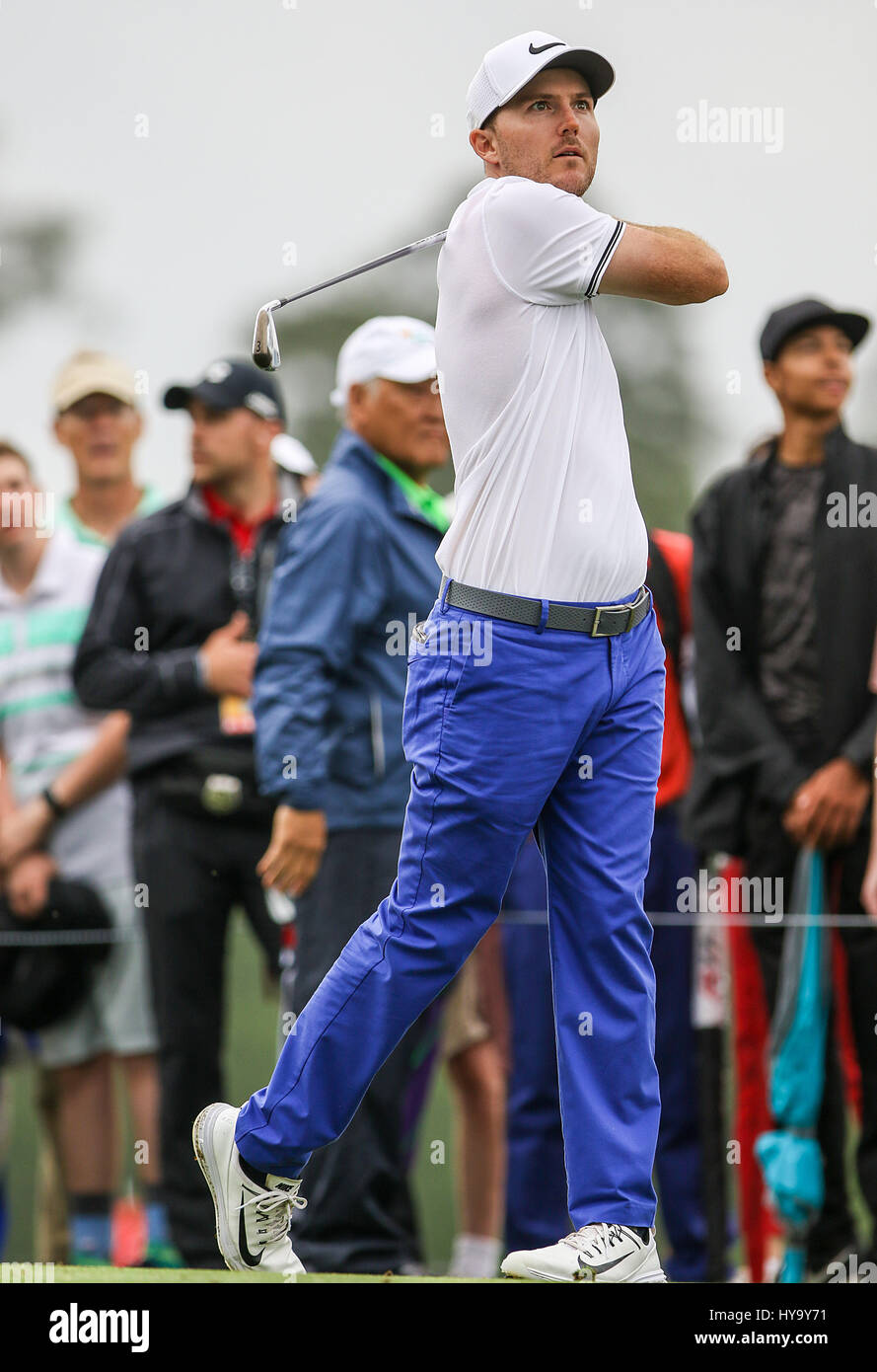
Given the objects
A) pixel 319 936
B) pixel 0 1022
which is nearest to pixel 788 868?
pixel 319 936

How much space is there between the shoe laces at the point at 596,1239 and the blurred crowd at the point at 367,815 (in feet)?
4.64

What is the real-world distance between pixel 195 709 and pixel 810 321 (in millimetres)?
1924

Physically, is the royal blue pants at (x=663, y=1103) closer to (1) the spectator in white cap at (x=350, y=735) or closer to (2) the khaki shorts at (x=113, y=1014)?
(1) the spectator in white cap at (x=350, y=735)

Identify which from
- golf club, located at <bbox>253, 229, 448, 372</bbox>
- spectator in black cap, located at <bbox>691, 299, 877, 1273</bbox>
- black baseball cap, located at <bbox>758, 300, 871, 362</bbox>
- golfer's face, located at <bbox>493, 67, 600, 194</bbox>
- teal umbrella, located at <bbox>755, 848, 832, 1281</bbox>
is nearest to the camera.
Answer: golfer's face, located at <bbox>493, 67, 600, 194</bbox>

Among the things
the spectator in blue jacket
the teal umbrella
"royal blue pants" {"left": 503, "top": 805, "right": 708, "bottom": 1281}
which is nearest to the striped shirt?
the spectator in blue jacket

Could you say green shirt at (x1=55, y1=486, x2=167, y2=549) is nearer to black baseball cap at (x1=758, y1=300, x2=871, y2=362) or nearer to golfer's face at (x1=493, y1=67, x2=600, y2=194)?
black baseball cap at (x1=758, y1=300, x2=871, y2=362)

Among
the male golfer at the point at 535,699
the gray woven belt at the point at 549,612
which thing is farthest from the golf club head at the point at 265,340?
the gray woven belt at the point at 549,612

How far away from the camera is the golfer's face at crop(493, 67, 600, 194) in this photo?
3039 mm

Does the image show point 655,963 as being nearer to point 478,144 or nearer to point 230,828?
point 230,828

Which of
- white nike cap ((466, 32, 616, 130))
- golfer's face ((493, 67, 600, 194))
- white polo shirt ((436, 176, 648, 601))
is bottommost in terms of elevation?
white polo shirt ((436, 176, 648, 601))

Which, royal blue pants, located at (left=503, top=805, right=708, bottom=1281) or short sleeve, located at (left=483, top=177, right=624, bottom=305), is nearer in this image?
short sleeve, located at (left=483, top=177, right=624, bottom=305)

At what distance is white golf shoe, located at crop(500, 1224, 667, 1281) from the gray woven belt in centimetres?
97

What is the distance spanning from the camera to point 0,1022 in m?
5.26

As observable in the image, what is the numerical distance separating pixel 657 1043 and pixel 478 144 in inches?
99.4
